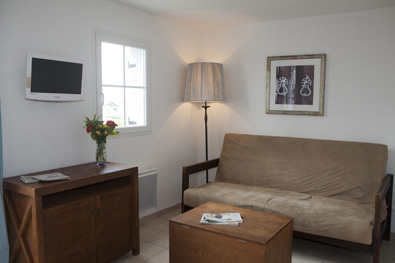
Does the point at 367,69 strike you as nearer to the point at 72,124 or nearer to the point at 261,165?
the point at 261,165

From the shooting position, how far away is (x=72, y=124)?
2.96 meters

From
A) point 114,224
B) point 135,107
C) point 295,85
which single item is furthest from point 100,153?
point 295,85

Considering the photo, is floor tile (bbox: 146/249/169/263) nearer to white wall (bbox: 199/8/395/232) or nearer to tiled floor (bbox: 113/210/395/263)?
tiled floor (bbox: 113/210/395/263)

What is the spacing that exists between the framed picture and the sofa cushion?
97cm

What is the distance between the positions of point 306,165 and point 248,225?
1376 millimetres

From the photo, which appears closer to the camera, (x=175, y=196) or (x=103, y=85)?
(x=103, y=85)

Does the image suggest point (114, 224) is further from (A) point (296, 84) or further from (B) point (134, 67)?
(A) point (296, 84)

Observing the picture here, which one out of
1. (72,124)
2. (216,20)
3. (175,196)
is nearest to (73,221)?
(72,124)

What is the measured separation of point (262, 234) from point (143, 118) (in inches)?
77.6

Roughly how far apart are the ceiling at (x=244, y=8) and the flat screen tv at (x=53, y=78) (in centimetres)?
92

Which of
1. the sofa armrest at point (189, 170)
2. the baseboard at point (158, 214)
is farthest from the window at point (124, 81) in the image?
the baseboard at point (158, 214)

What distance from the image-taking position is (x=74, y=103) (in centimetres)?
297

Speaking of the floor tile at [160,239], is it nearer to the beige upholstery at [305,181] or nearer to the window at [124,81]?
the beige upholstery at [305,181]

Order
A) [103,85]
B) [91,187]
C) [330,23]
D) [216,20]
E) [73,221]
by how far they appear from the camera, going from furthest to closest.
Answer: [216,20] < [330,23] < [103,85] < [91,187] < [73,221]
